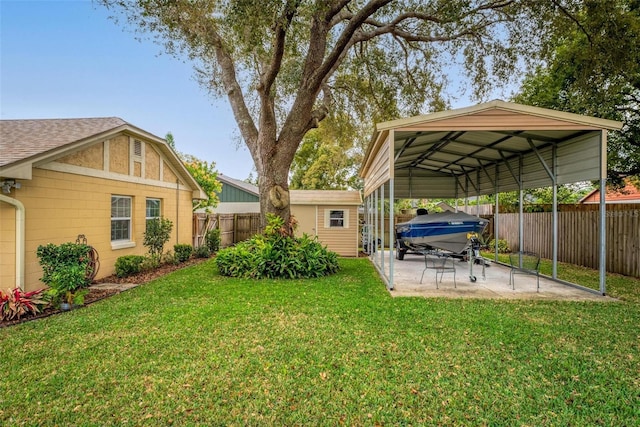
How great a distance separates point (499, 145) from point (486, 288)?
12.8ft

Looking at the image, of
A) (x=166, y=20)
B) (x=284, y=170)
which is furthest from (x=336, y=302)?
(x=166, y=20)

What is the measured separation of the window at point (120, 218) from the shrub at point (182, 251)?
1719 millimetres

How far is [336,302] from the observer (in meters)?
5.75

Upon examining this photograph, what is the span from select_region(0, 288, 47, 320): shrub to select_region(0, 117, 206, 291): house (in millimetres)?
703

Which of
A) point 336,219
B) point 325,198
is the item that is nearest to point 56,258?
Answer: point 325,198

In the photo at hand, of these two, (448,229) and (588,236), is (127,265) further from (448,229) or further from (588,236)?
(588,236)

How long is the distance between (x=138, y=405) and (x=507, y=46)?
11919mm

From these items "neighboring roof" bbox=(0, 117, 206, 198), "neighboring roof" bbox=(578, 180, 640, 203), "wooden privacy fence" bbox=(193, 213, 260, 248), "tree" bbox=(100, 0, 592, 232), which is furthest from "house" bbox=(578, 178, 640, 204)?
"neighboring roof" bbox=(0, 117, 206, 198)

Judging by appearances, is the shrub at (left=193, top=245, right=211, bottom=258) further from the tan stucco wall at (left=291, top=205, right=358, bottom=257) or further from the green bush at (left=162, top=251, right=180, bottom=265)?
the tan stucco wall at (left=291, top=205, right=358, bottom=257)

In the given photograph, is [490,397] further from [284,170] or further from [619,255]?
[619,255]

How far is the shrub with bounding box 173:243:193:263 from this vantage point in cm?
1059

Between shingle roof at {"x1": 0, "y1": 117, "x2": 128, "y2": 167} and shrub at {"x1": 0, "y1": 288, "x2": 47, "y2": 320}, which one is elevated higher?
shingle roof at {"x1": 0, "y1": 117, "x2": 128, "y2": 167}

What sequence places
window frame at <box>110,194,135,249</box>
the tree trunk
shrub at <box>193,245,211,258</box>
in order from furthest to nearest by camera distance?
shrub at <box>193,245,211,258</box>
the tree trunk
window frame at <box>110,194,135,249</box>

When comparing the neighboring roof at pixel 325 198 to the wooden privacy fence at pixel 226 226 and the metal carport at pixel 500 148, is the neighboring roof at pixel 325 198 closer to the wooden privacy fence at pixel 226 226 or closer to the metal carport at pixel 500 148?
the metal carport at pixel 500 148
